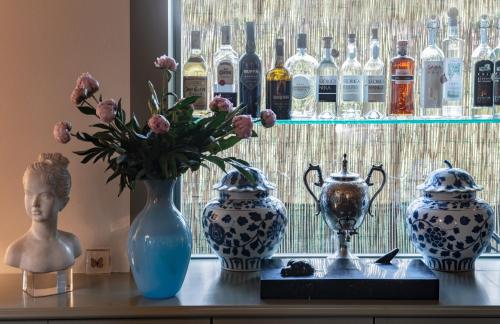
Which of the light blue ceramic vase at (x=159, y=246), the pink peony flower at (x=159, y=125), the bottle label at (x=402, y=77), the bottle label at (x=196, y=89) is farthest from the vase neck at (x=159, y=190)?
the bottle label at (x=402, y=77)

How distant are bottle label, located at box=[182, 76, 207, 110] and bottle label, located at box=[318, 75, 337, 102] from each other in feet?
1.23

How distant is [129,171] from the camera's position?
5.95ft

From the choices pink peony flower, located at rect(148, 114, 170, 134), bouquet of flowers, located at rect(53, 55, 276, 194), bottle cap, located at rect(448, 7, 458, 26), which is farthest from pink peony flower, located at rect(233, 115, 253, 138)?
bottle cap, located at rect(448, 7, 458, 26)

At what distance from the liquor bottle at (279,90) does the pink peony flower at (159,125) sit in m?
0.56

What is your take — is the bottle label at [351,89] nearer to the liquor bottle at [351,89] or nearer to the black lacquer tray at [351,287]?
the liquor bottle at [351,89]

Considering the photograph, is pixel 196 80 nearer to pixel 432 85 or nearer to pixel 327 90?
pixel 327 90

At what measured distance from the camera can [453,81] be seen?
7.20 ft

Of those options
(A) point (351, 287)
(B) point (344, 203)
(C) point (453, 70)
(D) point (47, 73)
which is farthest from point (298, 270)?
(D) point (47, 73)

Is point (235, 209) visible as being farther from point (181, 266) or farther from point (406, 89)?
point (406, 89)

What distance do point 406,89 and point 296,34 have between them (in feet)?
1.38

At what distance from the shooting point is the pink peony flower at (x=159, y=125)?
66.5 inches

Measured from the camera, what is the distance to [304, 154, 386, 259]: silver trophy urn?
6.85 feet

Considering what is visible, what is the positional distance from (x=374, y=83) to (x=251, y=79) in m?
0.40

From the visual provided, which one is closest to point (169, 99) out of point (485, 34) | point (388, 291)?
point (388, 291)
